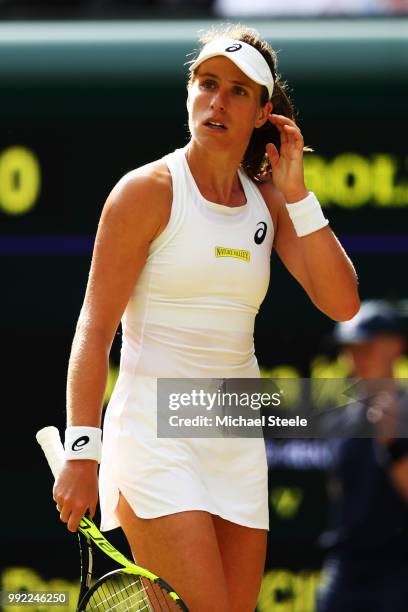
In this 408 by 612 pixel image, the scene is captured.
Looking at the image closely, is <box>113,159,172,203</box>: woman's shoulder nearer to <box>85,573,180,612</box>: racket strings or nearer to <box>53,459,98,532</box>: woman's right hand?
<box>53,459,98,532</box>: woman's right hand

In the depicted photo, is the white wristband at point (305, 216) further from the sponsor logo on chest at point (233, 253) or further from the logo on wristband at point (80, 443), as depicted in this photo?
the logo on wristband at point (80, 443)

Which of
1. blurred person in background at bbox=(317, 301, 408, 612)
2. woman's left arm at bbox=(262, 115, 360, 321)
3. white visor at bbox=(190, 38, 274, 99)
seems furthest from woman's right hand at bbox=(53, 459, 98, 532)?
white visor at bbox=(190, 38, 274, 99)

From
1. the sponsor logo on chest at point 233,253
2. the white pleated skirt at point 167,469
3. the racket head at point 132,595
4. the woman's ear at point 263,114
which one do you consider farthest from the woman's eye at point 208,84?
the racket head at point 132,595

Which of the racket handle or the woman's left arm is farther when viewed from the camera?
the woman's left arm

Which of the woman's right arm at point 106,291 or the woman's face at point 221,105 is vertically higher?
the woman's face at point 221,105

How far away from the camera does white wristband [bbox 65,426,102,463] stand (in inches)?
124

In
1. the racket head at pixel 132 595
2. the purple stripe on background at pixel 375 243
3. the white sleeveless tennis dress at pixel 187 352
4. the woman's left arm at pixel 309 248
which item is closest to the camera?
the racket head at pixel 132 595

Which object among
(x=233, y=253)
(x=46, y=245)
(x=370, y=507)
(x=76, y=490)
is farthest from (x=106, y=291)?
(x=46, y=245)

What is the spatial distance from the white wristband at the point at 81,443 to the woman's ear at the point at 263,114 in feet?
2.79

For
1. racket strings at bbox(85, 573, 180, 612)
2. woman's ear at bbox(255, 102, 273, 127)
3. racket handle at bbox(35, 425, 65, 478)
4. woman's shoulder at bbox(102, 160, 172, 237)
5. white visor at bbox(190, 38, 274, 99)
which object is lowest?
racket strings at bbox(85, 573, 180, 612)

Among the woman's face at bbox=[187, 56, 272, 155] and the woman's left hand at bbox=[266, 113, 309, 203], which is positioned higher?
the woman's face at bbox=[187, 56, 272, 155]

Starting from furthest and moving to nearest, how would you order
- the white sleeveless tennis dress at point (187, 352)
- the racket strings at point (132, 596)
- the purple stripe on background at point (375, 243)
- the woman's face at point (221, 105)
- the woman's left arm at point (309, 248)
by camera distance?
the purple stripe on background at point (375, 243)
the woman's left arm at point (309, 248)
the woman's face at point (221, 105)
the white sleeveless tennis dress at point (187, 352)
the racket strings at point (132, 596)

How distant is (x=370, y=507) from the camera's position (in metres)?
3.73

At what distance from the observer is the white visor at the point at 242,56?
334 centimetres
